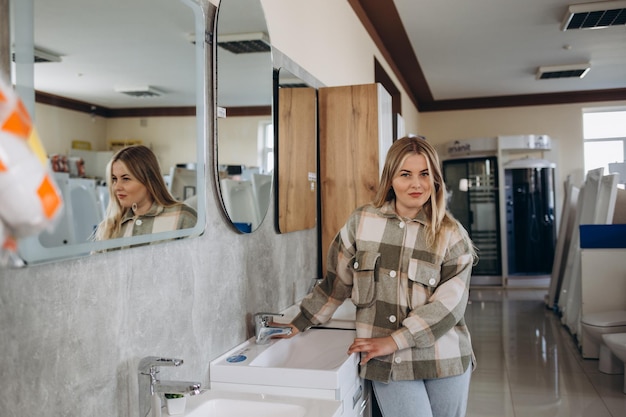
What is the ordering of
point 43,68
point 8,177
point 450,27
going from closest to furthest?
point 8,177 → point 43,68 → point 450,27

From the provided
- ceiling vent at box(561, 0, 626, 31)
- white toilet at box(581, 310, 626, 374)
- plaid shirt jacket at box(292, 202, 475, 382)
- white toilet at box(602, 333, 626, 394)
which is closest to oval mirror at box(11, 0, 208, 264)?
plaid shirt jacket at box(292, 202, 475, 382)

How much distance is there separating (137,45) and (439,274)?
4.32 feet

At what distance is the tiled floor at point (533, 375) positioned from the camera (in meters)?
4.02

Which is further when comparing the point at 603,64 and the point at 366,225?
the point at 603,64

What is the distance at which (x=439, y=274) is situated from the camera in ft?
6.88

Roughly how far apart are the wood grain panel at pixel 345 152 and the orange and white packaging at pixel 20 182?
2.92 metres

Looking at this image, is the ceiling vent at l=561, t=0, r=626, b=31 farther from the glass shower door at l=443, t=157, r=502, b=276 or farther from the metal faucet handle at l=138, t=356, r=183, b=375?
the metal faucet handle at l=138, t=356, r=183, b=375

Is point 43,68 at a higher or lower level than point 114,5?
lower

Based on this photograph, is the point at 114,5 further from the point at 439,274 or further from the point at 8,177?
the point at 439,274

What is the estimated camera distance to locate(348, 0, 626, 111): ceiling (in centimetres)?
542

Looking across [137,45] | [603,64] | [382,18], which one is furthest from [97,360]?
[603,64]

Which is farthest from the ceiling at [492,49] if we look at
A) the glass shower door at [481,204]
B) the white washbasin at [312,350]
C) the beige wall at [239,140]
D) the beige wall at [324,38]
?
the white washbasin at [312,350]

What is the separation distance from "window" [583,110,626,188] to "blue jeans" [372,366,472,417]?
29.5ft

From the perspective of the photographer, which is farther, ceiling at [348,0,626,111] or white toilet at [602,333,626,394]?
ceiling at [348,0,626,111]
